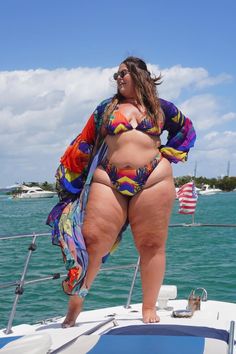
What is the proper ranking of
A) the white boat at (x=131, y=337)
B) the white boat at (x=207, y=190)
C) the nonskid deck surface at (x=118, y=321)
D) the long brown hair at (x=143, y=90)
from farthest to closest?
1. the white boat at (x=207, y=190)
2. the long brown hair at (x=143, y=90)
3. the nonskid deck surface at (x=118, y=321)
4. the white boat at (x=131, y=337)

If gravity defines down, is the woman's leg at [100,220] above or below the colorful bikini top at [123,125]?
below

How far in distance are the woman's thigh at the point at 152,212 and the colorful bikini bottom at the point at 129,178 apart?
0.06m

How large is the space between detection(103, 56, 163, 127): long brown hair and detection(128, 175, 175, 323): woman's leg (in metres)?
0.39

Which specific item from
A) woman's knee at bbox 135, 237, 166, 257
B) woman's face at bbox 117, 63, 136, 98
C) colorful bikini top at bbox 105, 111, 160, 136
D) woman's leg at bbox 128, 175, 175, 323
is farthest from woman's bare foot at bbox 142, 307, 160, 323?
woman's face at bbox 117, 63, 136, 98

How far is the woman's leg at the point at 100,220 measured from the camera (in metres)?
3.25

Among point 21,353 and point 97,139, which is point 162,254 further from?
point 21,353

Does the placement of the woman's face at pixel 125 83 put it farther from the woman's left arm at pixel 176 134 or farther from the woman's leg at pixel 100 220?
the woman's leg at pixel 100 220

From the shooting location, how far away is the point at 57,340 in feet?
8.97

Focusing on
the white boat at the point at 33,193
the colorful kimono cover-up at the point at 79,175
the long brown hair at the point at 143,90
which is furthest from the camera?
the white boat at the point at 33,193

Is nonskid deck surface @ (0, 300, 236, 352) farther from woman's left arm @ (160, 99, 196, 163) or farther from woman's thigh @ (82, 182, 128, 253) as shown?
woman's left arm @ (160, 99, 196, 163)

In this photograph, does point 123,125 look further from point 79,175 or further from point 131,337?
point 131,337

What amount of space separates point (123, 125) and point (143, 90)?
27 cm

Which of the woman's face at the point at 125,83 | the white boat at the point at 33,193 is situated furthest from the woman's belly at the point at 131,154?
the white boat at the point at 33,193

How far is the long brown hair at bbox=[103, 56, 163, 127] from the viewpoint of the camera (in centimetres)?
333
